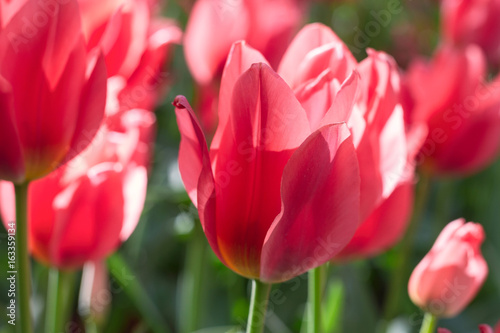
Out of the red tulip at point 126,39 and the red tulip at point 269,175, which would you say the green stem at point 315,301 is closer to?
the red tulip at point 269,175

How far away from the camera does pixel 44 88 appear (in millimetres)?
366

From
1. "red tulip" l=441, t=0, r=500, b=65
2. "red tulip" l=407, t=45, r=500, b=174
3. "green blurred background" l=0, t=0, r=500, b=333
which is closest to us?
"red tulip" l=407, t=45, r=500, b=174

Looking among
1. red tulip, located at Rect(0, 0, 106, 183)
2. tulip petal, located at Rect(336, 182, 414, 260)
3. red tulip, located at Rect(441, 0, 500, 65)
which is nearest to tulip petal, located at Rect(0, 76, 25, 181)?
red tulip, located at Rect(0, 0, 106, 183)

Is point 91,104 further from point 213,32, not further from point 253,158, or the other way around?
point 213,32

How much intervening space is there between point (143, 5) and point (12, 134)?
221 mm

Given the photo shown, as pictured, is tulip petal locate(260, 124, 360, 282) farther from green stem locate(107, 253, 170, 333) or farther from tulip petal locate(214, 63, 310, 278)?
green stem locate(107, 253, 170, 333)

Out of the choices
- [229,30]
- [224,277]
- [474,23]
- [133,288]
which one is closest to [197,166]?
[229,30]

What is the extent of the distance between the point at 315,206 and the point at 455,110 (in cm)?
42

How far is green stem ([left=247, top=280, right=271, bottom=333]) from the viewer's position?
0.36m

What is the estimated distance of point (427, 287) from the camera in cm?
51

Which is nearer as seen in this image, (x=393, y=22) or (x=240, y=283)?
(x=240, y=283)

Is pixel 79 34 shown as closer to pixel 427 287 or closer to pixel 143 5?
pixel 143 5

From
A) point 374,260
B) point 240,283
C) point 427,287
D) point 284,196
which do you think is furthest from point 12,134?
point 374,260

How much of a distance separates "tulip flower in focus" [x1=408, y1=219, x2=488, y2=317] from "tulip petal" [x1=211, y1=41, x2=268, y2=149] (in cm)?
22
